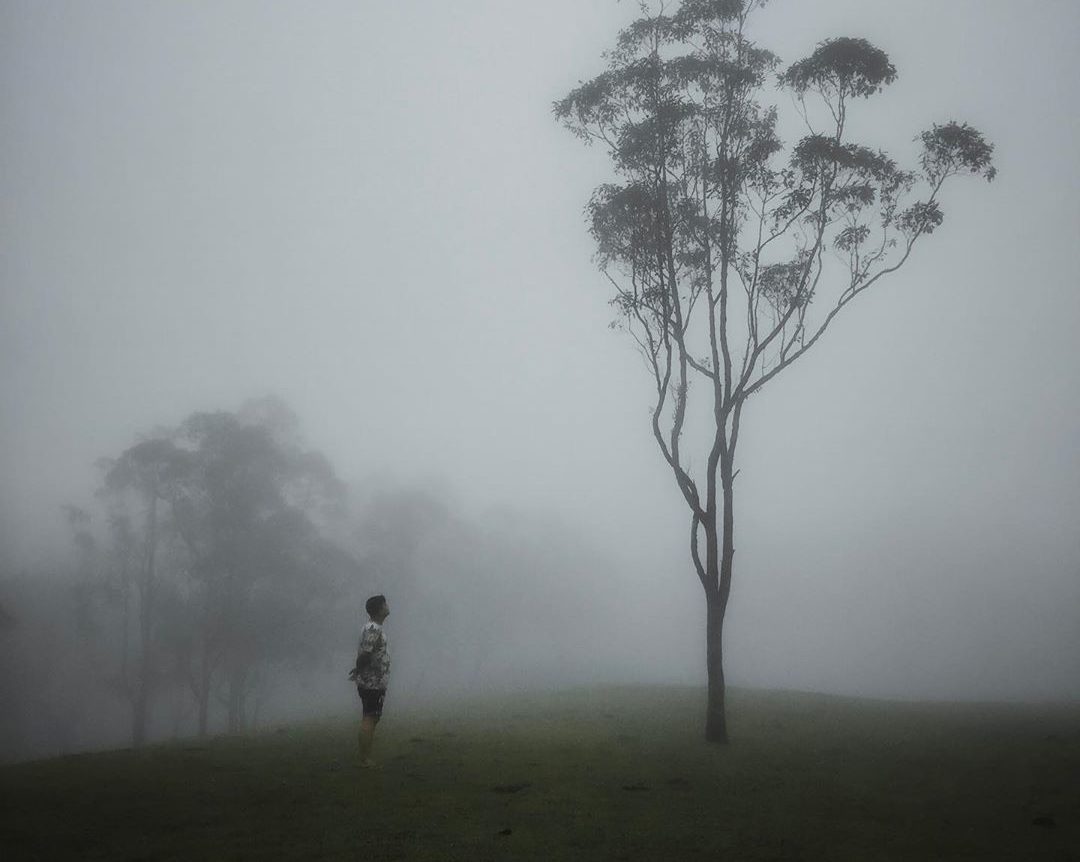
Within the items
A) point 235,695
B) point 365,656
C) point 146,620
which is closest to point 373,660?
point 365,656

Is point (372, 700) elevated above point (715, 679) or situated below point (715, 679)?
above

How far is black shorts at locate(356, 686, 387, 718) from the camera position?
14039 mm

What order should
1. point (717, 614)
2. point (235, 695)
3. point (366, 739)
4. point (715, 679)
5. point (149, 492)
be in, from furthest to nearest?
point (149, 492), point (235, 695), point (717, 614), point (715, 679), point (366, 739)

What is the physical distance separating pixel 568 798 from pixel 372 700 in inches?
183

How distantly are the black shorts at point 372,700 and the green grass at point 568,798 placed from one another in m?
1.09

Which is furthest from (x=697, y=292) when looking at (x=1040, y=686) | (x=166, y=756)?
(x=1040, y=686)

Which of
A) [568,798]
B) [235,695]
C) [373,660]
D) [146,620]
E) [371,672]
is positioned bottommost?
[235,695]

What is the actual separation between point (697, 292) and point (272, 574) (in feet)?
107

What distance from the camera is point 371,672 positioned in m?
14.1

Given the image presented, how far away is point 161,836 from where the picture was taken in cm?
965

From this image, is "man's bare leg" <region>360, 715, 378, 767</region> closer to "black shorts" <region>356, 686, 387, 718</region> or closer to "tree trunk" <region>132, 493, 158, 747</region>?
"black shorts" <region>356, 686, 387, 718</region>

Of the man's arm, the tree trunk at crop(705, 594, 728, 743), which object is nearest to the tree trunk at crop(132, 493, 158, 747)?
the man's arm

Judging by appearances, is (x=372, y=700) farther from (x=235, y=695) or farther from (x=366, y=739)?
(x=235, y=695)

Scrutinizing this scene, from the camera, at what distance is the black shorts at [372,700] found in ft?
46.1
